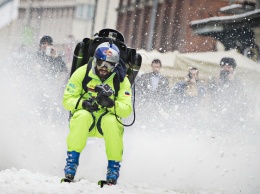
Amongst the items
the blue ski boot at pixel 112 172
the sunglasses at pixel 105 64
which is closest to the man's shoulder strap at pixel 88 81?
the sunglasses at pixel 105 64

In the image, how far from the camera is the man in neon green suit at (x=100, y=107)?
23.0 feet

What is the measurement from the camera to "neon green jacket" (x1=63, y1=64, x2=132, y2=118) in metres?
7.28

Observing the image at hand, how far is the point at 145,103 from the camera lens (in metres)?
12.1

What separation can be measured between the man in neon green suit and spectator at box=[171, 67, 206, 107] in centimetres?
494

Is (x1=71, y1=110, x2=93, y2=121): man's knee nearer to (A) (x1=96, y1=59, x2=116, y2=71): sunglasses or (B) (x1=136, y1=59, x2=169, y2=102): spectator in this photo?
(A) (x1=96, y1=59, x2=116, y2=71): sunglasses

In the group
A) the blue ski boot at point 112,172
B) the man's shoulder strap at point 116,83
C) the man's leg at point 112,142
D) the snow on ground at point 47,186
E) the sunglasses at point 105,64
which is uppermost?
the sunglasses at point 105,64

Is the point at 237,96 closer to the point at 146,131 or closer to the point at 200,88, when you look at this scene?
the point at 200,88

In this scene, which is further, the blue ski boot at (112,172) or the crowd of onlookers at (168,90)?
the crowd of onlookers at (168,90)

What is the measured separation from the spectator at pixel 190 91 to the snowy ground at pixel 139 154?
52.0 inches

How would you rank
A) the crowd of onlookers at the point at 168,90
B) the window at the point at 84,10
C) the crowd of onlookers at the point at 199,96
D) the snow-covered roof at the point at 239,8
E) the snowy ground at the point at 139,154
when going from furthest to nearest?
the window at the point at 84,10 → the snow-covered roof at the point at 239,8 → the crowd of onlookers at the point at 199,96 → the crowd of onlookers at the point at 168,90 → the snowy ground at the point at 139,154

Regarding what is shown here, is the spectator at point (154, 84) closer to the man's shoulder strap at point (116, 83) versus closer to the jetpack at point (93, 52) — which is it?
the jetpack at point (93, 52)

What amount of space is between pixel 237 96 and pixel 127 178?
4.54 metres

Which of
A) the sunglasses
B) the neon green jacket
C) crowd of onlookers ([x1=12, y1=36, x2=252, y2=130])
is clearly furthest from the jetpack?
crowd of onlookers ([x1=12, y1=36, x2=252, y2=130])

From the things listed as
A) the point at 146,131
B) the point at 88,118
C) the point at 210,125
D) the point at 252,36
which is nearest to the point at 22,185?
the point at 88,118
